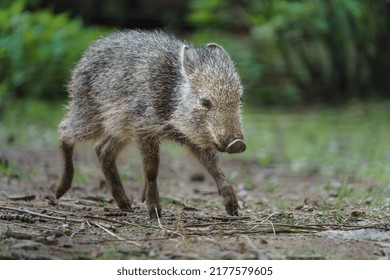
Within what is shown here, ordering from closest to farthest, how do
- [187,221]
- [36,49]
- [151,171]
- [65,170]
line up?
[187,221] → [151,171] → [65,170] → [36,49]

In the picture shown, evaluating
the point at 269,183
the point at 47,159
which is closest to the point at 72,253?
the point at 269,183

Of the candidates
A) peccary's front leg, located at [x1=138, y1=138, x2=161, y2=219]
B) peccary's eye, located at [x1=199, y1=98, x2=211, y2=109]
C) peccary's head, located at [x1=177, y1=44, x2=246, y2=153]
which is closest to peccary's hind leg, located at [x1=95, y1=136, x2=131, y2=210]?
peccary's front leg, located at [x1=138, y1=138, x2=161, y2=219]

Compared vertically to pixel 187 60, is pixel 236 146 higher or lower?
lower

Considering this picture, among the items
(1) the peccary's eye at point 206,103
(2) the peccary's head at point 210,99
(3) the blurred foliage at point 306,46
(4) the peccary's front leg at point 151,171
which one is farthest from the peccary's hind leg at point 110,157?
(3) the blurred foliage at point 306,46

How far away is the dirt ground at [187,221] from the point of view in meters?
4.55

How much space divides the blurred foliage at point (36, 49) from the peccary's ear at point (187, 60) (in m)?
6.51

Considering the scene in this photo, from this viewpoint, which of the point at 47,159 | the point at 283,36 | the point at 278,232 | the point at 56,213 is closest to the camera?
the point at 278,232

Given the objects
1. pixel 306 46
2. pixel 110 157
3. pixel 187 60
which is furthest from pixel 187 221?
pixel 306 46

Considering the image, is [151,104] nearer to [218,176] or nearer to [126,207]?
[218,176]

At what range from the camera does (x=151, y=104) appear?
20.7ft

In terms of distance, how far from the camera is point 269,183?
27.4ft

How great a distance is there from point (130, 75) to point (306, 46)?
867 cm
